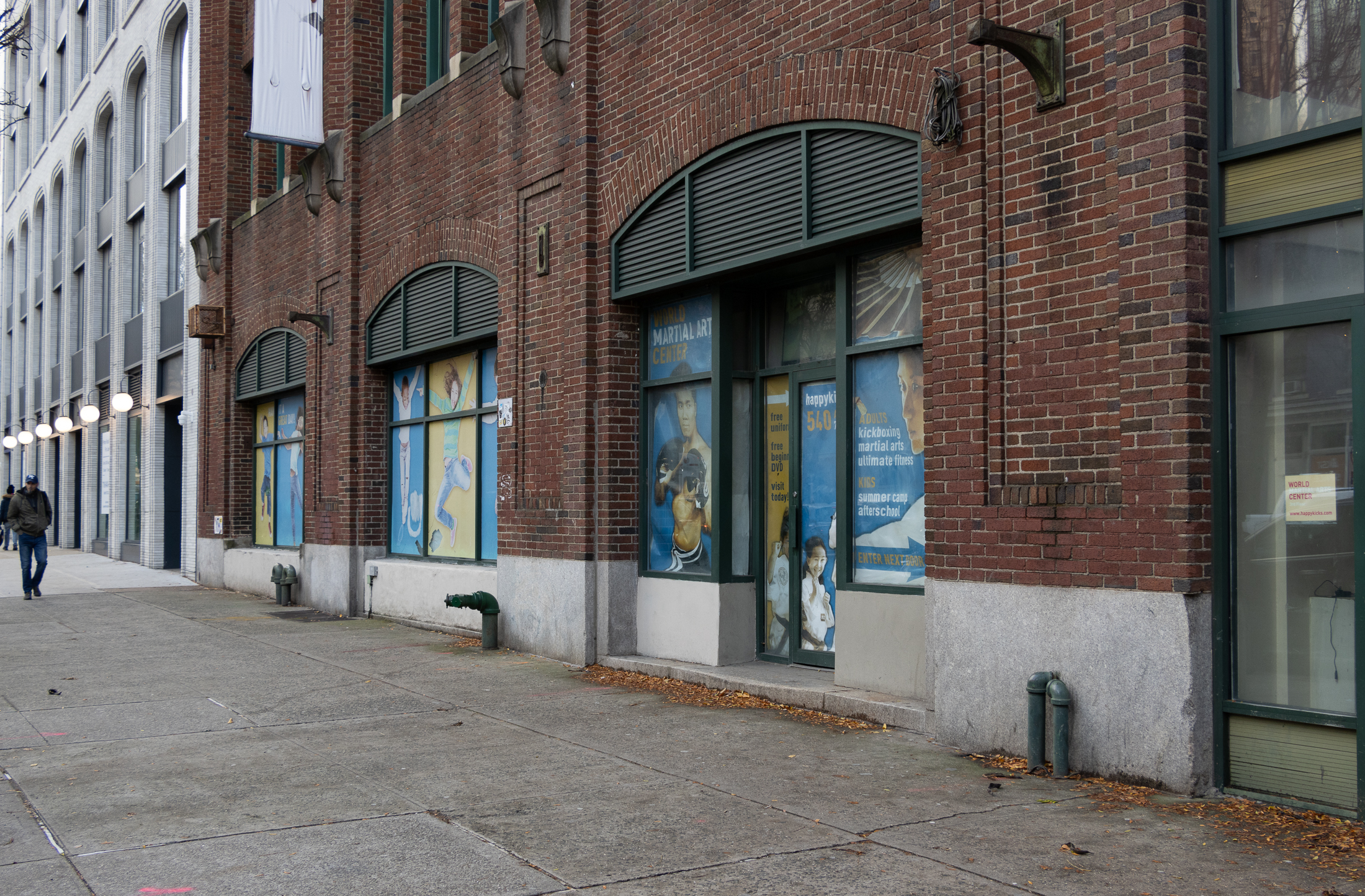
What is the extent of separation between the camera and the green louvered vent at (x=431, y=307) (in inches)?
541

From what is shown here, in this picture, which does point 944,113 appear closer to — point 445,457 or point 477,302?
point 477,302

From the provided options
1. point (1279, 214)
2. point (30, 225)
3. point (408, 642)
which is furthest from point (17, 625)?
point (30, 225)

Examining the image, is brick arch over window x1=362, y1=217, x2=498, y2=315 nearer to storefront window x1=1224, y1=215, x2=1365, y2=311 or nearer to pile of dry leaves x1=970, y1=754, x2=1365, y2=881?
storefront window x1=1224, y1=215, x2=1365, y2=311

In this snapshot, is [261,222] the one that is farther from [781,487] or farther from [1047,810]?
[1047,810]

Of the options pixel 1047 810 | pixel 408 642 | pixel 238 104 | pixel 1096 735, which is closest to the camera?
pixel 1047 810

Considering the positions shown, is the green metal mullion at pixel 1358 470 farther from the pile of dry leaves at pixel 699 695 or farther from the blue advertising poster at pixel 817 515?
the blue advertising poster at pixel 817 515

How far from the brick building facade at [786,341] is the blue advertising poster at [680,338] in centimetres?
4

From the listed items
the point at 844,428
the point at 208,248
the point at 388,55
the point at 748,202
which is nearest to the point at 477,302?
the point at 748,202

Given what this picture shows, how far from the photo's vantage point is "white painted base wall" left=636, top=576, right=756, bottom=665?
9.89m

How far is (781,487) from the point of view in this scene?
9.88 metres

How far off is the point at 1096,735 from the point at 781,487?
389 cm

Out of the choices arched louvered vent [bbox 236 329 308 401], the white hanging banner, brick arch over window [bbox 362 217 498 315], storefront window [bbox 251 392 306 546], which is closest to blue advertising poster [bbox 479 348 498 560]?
brick arch over window [bbox 362 217 498 315]

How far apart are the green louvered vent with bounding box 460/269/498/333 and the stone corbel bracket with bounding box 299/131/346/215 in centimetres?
354

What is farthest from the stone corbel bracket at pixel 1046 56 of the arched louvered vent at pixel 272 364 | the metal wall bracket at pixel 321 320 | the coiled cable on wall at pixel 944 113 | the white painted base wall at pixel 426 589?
the arched louvered vent at pixel 272 364
